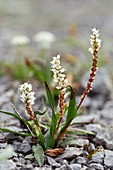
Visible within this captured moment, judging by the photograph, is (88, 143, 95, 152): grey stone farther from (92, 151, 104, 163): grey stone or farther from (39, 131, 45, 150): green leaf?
(39, 131, 45, 150): green leaf

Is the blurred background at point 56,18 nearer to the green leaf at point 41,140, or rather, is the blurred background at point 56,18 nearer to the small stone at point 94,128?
the small stone at point 94,128

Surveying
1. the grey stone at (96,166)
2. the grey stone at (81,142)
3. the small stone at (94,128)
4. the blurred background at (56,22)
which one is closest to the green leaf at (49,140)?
the grey stone at (81,142)

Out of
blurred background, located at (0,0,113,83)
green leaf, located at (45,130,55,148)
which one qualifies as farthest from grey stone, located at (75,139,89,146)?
blurred background, located at (0,0,113,83)

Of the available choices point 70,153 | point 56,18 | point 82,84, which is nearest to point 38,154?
point 70,153

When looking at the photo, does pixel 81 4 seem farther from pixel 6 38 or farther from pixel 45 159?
pixel 45 159

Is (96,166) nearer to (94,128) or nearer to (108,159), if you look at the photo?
(108,159)
